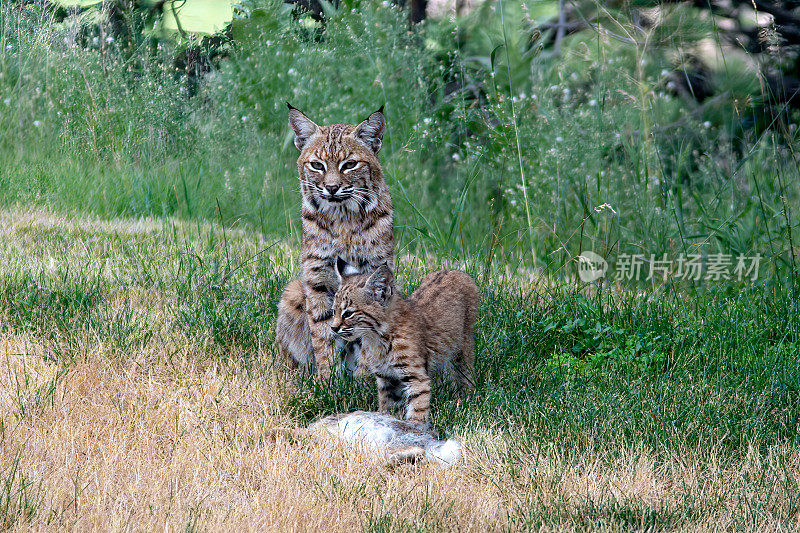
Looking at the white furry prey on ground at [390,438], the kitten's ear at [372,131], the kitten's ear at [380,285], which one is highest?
the kitten's ear at [372,131]

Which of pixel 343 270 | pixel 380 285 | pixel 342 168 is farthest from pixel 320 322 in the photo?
pixel 342 168

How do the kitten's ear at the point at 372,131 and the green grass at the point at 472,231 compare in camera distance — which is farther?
the kitten's ear at the point at 372,131

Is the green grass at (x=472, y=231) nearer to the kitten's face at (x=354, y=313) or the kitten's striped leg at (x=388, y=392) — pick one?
the kitten's striped leg at (x=388, y=392)

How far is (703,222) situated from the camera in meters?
7.00

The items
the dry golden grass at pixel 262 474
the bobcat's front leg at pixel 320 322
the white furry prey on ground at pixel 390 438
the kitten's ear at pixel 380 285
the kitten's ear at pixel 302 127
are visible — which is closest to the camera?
the dry golden grass at pixel 262 474

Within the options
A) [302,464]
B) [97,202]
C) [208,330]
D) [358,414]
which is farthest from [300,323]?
[97,202]

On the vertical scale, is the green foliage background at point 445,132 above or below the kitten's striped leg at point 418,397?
Result: above

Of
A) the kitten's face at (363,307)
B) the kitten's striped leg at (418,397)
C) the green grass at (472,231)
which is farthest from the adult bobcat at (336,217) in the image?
the kitten's striped leg at (418,397)

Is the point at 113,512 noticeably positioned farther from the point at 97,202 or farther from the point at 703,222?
the point at 97,202

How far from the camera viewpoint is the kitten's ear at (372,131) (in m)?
5.41

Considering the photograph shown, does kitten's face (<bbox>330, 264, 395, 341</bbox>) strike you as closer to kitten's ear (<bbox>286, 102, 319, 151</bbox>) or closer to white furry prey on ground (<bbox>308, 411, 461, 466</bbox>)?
white furry prey on ground (<bbox>308, 411, 461, 466</bbox>)

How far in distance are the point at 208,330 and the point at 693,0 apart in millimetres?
7291

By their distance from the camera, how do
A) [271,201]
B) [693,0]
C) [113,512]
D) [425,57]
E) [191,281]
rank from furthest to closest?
[425,57] → [693,0] → [271,201] → [191,281] → [113,512]

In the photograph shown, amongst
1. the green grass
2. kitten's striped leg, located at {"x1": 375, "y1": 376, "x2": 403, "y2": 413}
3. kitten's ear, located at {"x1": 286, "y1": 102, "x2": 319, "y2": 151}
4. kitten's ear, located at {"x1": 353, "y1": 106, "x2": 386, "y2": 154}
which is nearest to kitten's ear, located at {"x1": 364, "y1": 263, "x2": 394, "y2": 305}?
kitten's striped leg, located at {"x1": 375, "y1": 376, "x2": 403, "y2": 413}
